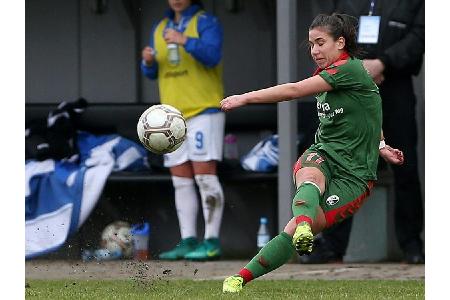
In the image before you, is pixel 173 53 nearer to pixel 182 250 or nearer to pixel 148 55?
pixel 148 55

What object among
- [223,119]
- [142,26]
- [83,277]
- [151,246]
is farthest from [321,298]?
[142,26]

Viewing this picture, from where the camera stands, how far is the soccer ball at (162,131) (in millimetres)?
7039

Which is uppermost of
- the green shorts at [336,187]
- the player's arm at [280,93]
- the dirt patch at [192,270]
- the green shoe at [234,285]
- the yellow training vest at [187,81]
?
the yellow training vest at [187,81]

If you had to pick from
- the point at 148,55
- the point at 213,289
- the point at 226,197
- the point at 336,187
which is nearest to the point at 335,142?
the point at 336,187

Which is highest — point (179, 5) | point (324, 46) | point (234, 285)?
point (179, 5)

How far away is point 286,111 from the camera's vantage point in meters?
10.3

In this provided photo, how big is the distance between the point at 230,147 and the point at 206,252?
1.31m

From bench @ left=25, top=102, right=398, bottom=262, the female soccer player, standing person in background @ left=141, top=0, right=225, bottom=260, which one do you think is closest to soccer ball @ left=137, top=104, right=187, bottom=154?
the female soccer player

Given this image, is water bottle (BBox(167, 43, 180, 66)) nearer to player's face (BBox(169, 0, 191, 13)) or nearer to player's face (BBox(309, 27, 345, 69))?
player's face (BBox(169, 0, 191, 13))

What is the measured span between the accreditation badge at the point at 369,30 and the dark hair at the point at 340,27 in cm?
293

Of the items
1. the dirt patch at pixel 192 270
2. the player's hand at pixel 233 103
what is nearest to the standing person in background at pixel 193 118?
the dirt patch at pixel 192 270

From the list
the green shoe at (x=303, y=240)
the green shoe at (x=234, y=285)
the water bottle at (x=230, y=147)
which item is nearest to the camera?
the green shoe at (x=303, y=240)

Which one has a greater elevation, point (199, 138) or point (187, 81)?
point (187, 81)

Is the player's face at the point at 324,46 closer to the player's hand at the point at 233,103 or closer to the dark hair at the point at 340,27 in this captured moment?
the dark hair at the point at 340,27
